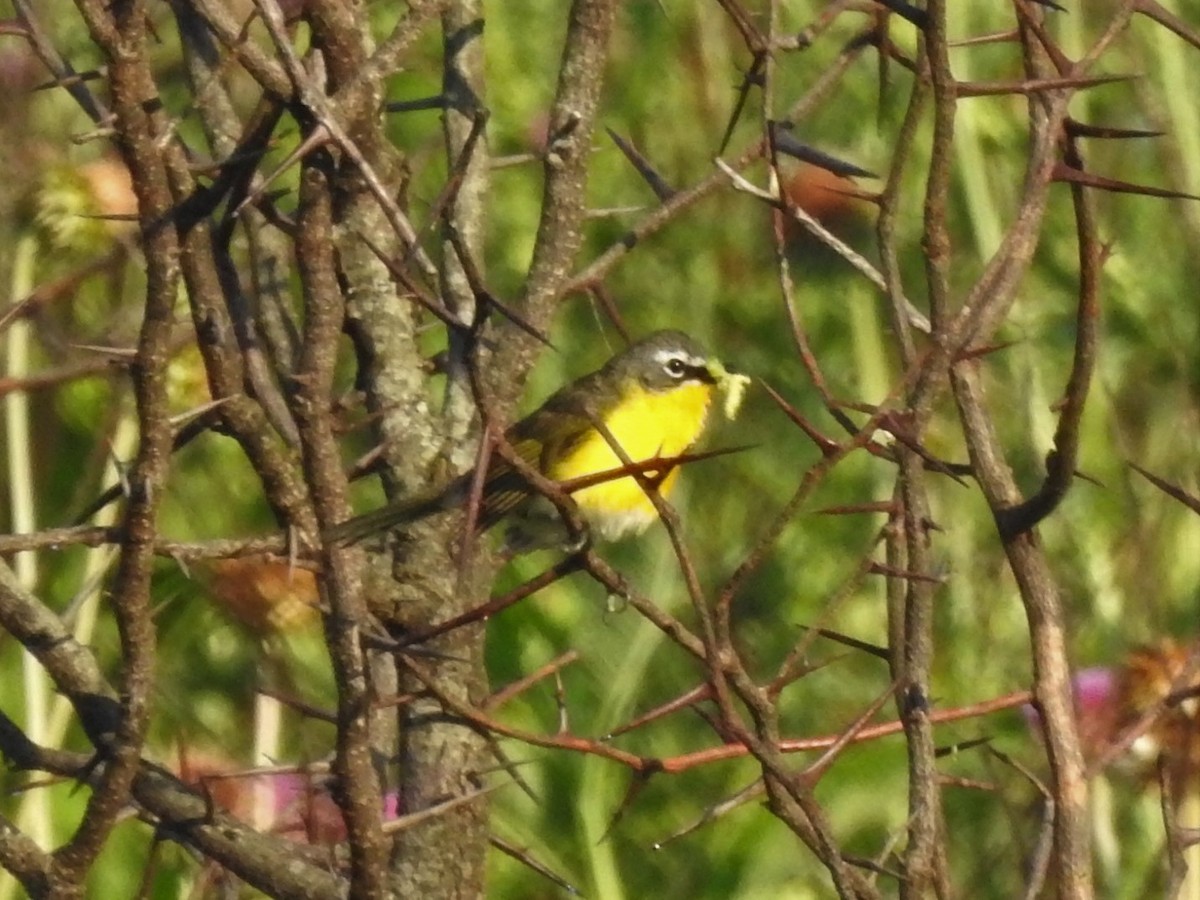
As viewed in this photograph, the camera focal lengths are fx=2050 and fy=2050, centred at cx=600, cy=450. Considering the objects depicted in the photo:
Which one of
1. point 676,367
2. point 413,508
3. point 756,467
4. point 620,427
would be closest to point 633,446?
point 620,427

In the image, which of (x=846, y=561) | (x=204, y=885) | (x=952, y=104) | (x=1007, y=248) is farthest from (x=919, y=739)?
(x=846, y=561)

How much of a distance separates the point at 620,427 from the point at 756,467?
1460 millimetres

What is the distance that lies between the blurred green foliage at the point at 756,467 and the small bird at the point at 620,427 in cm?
26

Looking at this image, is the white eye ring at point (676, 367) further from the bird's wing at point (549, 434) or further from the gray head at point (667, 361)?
the bird's wing at point (549, 434)

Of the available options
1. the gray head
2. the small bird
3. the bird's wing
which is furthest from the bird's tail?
the gray head

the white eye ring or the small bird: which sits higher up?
the white eye ring

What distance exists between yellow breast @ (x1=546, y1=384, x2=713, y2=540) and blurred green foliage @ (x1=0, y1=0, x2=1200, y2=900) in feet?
0.88

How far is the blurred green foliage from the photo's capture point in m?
4.68

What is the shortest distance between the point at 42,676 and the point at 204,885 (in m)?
0.84

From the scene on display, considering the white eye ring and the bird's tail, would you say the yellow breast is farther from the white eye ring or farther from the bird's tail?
the bird's tail

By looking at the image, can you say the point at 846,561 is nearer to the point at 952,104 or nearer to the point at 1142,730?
→ the point at 1142,730

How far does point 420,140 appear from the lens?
6.32 meters

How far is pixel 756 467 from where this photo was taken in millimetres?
6273

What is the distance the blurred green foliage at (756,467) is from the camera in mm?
4676
